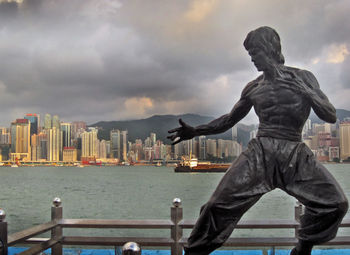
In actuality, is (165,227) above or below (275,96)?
below

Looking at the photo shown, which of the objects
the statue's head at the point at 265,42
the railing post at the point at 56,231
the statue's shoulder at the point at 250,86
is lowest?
the railing post at the point at 56,231

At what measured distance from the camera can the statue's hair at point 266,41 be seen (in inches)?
151

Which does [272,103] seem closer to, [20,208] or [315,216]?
[315,216]

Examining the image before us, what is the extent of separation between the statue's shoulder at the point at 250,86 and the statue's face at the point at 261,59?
282 mm

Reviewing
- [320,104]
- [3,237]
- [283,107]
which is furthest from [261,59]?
[3,237]

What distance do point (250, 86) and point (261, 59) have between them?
414 millimetres

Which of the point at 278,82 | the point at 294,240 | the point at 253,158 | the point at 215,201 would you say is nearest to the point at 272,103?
the point at 278,82

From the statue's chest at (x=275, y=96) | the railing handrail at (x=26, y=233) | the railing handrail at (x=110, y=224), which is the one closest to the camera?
the statue's chest at (x=275, y=96)

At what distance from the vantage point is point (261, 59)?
3832 millimetres

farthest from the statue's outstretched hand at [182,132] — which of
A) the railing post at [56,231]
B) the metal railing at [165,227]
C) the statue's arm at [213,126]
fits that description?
the railing post at [56,231]

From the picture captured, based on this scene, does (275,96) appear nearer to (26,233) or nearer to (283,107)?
(283,107)

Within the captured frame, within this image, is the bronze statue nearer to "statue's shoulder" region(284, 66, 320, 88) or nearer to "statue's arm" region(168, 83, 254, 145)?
"statue's shoulder" region(284, 66, 320, 88)

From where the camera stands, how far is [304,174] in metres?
3.63

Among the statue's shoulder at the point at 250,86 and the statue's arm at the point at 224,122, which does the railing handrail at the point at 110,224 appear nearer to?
the statue's arm at the point at 224,122
